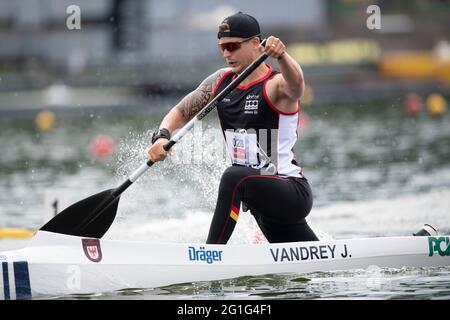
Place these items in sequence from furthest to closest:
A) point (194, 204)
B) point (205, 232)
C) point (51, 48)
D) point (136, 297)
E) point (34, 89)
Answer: point (51, 48) < point (34, 89) < point (194, 204) < point (205, 232) < point (136, 297)

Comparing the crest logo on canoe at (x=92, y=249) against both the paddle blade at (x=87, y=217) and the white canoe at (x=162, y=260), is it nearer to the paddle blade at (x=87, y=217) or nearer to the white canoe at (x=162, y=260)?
the white canoe at (x=162, y=260)

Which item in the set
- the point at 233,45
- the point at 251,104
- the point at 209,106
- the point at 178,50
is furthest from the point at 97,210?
the point at 178,50

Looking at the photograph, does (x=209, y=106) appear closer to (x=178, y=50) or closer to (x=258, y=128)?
(x=258, y=128)

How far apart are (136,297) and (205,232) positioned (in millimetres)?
3298

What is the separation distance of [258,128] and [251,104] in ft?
0.67

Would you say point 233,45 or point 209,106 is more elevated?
point 233,45

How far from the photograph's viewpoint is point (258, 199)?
8484mm

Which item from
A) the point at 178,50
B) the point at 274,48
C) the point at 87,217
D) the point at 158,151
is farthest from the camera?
the point at 178,50

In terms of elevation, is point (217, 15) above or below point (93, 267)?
above

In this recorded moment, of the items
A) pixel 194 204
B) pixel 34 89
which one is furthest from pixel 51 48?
pixel 194 204

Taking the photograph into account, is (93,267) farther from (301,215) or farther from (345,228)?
(345,228)

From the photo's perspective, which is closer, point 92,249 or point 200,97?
point 92,249

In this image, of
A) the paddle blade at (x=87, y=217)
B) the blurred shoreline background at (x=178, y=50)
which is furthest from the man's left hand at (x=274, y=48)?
the blurred shoreline background at (x=178, y=50)
